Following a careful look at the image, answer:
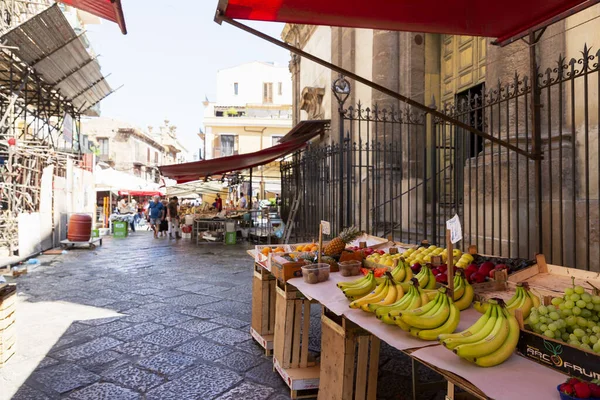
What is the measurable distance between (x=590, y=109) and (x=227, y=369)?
5.01 meters

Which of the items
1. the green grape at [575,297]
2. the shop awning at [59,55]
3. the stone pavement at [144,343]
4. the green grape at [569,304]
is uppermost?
the shop awning at [59,55]

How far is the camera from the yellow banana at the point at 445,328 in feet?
6.53

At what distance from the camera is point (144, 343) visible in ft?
14.5

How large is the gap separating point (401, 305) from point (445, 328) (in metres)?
0.30

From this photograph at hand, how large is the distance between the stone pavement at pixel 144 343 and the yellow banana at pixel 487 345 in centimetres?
173

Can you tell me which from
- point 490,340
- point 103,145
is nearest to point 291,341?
point 490,340

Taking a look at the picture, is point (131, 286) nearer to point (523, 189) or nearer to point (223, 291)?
point (223, 291)

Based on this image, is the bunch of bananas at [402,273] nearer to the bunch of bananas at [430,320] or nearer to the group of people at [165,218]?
the bunch of bananas at [430,320]

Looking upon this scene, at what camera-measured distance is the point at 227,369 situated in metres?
3.78

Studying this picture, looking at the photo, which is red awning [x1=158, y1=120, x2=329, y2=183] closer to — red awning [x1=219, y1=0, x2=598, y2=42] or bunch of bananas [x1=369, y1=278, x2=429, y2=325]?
red awning [x1=219, y1=0, x2=598, y2=42]

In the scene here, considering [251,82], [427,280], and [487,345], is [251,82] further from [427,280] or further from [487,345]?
[487,345]

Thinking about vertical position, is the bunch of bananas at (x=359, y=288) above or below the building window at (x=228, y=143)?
below

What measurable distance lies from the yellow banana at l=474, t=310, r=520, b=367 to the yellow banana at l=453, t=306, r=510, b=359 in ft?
0.05

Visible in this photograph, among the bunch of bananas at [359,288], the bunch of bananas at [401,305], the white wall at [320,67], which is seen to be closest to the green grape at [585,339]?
the bunch of bananas at [401,305]
